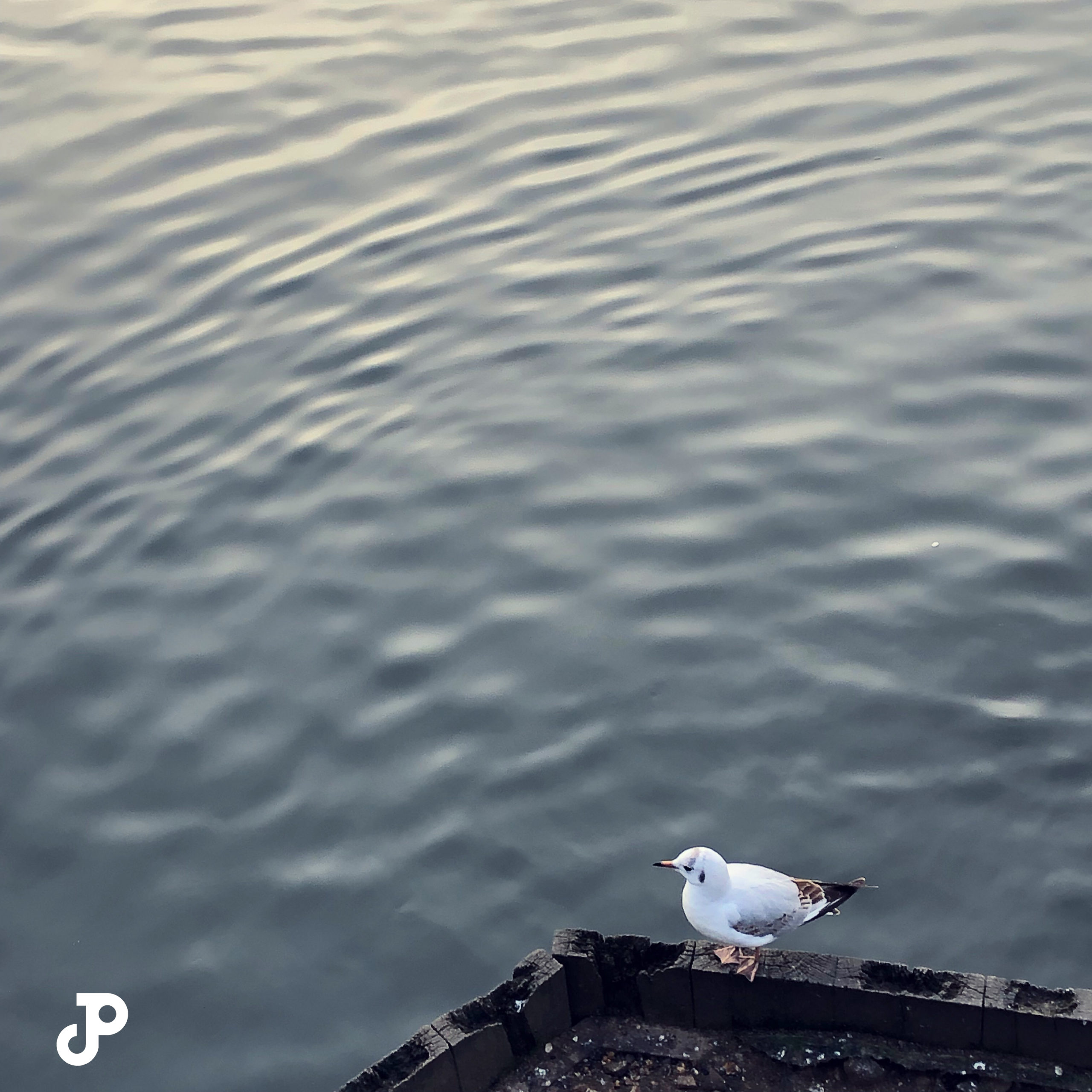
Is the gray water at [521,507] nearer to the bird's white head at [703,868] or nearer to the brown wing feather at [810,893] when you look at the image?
the brown wing feather at [810,893]

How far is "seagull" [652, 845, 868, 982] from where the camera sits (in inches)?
262

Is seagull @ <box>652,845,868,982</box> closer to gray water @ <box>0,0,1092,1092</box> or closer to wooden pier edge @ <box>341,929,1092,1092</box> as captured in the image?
wooden pier edge @ <box>341,929,1092,1092</box>

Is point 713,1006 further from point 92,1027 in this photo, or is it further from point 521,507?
point 521,507

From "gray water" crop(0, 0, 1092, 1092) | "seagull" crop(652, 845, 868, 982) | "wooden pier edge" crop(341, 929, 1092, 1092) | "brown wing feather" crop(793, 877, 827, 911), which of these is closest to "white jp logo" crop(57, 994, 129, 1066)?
"gray water" crop(0, 0, 1092, 1092)

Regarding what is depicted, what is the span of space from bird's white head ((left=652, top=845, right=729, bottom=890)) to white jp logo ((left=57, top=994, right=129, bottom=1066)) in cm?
322

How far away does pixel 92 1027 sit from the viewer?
8.07 m

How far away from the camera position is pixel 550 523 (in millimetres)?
10727

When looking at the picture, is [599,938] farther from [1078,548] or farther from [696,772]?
[1078,548]

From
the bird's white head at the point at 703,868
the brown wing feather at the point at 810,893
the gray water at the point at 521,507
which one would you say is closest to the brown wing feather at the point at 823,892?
the brown wing feather at the point at 810,893

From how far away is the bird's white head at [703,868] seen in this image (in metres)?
6.70

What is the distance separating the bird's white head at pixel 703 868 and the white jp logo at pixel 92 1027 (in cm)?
322

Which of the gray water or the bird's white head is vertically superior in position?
the gray water

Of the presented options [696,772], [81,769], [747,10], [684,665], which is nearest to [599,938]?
[696,772]

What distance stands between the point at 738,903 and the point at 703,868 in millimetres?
208
